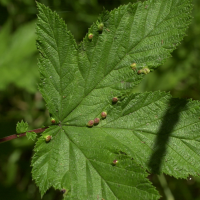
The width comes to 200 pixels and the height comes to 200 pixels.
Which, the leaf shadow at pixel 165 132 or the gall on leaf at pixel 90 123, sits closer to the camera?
the leaf shadow at pixel 165 132

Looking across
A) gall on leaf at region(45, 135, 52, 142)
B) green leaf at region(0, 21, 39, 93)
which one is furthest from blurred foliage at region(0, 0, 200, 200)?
gall on leaf at region(45, 135, 52, 142)

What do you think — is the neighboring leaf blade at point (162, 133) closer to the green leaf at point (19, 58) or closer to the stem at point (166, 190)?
the stem at point (166, 190)

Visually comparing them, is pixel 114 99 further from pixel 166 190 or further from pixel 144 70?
pixel 166 190

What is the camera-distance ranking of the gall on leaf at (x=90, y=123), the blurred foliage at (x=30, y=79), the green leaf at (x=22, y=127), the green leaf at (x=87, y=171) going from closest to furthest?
the green leaf at (x=87, y=171) < the green leaf at (x=22, y=127) < the gall on leaf at (x=90, y=123) < the blurred foliage at (x=30, y=79)

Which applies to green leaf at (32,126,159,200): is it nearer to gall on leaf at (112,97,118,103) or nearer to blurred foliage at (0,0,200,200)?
gall on leaf at (112,97,118,103)

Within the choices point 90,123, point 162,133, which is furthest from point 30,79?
point 162,133

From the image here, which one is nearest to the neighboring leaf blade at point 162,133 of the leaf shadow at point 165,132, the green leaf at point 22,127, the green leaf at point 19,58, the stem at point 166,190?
the leaf shadow at point 165,132
